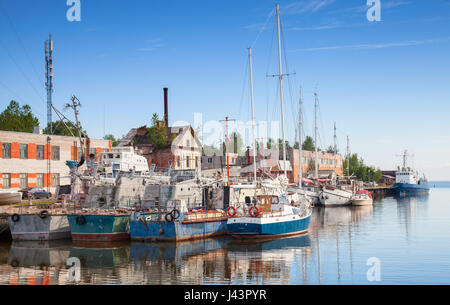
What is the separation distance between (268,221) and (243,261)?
29.8ft

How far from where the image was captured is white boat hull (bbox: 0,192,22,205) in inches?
1770

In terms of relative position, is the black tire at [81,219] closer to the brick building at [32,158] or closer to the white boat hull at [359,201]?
the brick building at [32,158]

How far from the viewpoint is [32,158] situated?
5638 cm

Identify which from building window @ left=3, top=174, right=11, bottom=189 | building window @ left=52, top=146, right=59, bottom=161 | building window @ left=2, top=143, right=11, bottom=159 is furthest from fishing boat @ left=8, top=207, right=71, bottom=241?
building window @ left=52, top=146, right=59, bottom=161

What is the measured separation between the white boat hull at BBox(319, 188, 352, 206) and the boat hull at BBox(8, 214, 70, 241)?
54.6m

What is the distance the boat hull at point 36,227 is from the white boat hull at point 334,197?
179ft

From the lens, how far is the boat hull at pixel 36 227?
1493 inches

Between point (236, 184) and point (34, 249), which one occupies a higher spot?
point (236, 184)

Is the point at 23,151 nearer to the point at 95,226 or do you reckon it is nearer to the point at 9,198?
the point at 9,198

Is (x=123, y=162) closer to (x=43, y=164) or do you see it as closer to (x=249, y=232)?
(x=43, y=164)

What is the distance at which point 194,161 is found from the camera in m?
80.1
